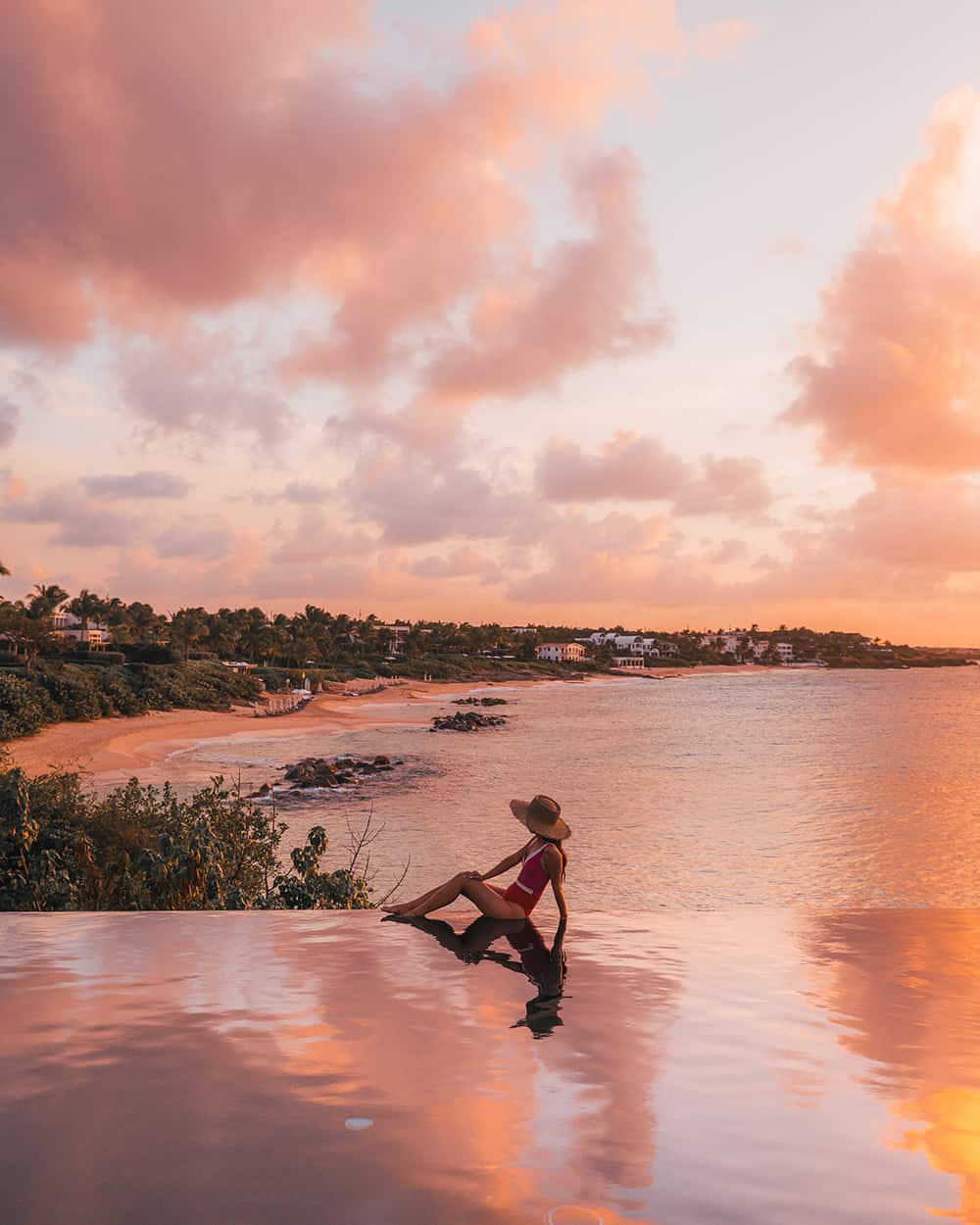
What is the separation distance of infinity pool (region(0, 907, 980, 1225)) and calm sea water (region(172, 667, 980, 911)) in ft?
40.4

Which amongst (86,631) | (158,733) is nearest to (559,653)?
(86,631)

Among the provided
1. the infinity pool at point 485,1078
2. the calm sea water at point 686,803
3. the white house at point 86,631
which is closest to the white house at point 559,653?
the white house at point 86,631

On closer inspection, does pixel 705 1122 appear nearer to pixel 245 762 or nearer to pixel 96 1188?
pixel 96 1188

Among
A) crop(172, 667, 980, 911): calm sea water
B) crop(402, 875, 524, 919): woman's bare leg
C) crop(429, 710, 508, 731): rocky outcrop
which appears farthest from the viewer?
crop(429, 710, 508, 731): rocky outcrop

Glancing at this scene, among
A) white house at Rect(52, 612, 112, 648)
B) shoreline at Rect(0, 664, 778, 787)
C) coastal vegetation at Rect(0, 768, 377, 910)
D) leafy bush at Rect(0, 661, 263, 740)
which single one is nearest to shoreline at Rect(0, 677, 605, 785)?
shoreline at Rect(0, 664, 778, 787)

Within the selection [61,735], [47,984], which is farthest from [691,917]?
[61,735]

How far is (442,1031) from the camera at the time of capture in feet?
9.14

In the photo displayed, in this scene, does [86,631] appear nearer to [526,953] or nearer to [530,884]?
[530,884]

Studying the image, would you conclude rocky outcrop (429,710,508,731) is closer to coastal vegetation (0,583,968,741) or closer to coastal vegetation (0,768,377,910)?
coastal vegetation (0,583,968,741)

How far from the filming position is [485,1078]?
246 centimetres

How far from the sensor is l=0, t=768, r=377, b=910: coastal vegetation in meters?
7.73

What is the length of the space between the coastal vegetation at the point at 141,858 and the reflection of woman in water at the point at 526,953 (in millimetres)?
2903

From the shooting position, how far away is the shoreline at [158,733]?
3008cm

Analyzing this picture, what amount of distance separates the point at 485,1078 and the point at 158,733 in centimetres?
4222
